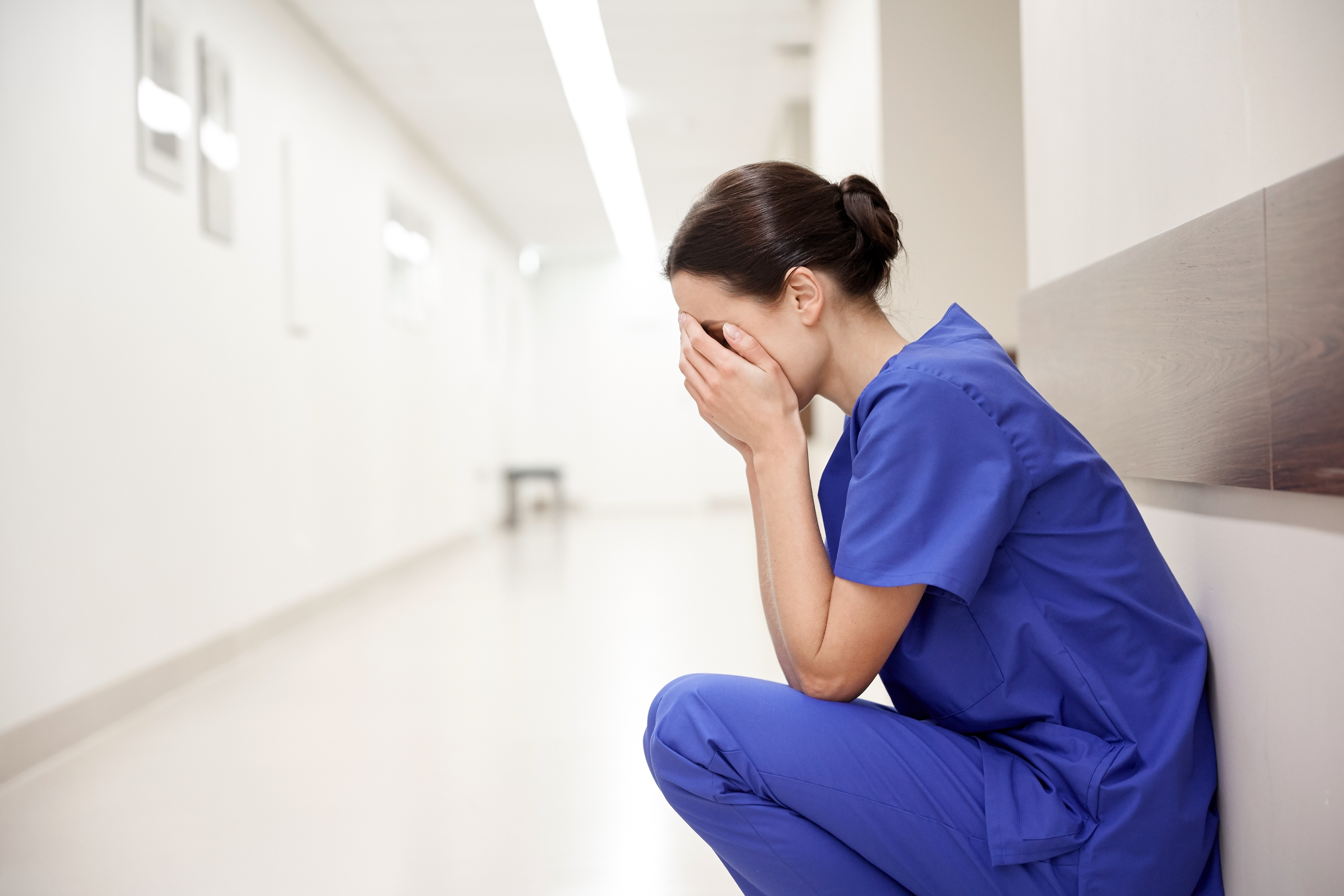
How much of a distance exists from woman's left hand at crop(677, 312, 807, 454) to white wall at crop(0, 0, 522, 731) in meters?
2.10

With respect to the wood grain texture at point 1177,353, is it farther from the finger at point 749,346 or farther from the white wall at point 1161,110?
the finger at point 749,346

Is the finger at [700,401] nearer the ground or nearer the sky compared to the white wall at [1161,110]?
nearer the ground

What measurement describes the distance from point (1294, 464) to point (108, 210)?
10.4 ft

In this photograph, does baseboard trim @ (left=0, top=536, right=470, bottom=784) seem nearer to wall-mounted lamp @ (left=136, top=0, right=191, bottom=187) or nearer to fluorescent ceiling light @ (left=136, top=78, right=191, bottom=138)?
wall-mounted lamp @ (left=136, top=0, right=191, bottom=187)

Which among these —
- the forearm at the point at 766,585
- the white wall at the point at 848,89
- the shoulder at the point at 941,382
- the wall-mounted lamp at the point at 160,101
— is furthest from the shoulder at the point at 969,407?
the wall-mounted lamp at the point at 160,101

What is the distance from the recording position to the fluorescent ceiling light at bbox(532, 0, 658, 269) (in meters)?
4.64

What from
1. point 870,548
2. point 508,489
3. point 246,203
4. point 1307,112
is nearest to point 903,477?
point 870,548

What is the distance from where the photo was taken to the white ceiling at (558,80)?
469 cm

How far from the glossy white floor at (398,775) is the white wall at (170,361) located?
0.33 metres

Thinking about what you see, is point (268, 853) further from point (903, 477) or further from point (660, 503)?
point (660, 503)

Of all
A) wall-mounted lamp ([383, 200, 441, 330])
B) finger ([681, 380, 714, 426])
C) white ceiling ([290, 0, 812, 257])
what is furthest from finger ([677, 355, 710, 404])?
wall-mounted lamp ([383, 200, 441, 330])

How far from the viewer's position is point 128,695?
294 cm

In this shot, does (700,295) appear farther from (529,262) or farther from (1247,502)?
(529,262)

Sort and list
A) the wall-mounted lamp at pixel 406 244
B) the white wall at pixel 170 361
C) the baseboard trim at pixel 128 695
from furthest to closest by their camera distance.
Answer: the wall-mounted lamp at pixel 406 244 < the white wall at pixel 170 361 < the baseboard trim at pixel 128 695
